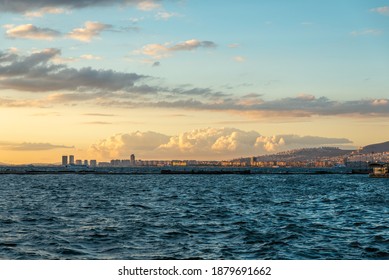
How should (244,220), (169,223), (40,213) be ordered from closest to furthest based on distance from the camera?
(169,223) → (244,220) → (40,213)

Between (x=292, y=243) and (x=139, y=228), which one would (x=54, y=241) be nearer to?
(x=139, y=228)

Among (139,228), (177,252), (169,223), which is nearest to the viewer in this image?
(177,252)
